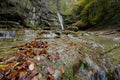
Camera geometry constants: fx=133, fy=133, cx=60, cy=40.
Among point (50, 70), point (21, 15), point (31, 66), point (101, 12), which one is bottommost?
point (50, 70)

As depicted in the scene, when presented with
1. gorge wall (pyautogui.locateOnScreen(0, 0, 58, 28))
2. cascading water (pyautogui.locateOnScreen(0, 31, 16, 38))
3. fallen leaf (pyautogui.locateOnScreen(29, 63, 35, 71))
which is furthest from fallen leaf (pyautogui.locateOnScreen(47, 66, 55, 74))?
gorge wall (pyautogui.locateOnScreen(0, 0, 58, 28))

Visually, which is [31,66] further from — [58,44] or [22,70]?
[58,44]

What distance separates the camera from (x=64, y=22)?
2227 cm

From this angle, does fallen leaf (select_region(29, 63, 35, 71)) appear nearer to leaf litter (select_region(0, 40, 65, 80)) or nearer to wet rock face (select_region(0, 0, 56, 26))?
leaf litter (select_region(0, 40, 65, 80))

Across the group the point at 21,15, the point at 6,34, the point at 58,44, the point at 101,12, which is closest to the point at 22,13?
the point at 21,15

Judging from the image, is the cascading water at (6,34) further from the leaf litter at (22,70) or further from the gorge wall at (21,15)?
the leaf litter at (22,70)

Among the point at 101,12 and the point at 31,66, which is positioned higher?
the point at 101,12

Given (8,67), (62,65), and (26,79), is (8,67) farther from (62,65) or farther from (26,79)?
(62,65)

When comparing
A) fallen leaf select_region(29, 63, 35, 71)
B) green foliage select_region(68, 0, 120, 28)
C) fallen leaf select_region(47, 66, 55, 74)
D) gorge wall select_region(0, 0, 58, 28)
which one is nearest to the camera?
fallen leaf select_region(29, 63, 35, 71)

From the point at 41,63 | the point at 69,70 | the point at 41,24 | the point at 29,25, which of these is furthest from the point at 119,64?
the point at 41,24

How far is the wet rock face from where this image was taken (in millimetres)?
12957

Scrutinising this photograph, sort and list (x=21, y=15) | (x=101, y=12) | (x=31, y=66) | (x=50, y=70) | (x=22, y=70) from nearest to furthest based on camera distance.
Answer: (x=22, y=70)
(x=31, y=66)
(x=50, y=70)
(x=21, y=15)
(x=101, y=12)

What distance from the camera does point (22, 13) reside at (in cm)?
1423

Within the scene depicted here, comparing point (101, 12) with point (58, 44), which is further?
point (101, 12)
